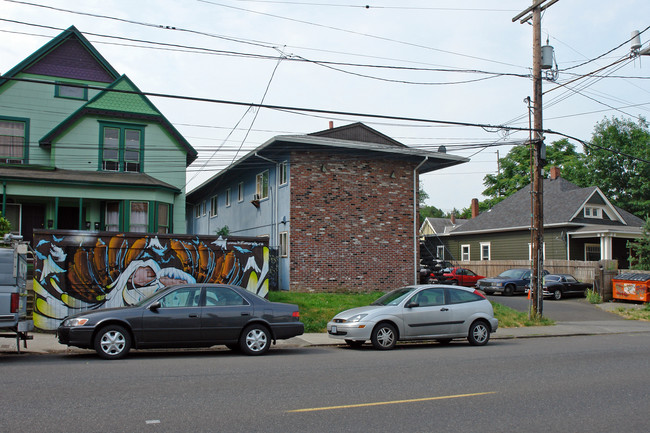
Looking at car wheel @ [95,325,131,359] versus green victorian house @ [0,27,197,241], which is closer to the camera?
car wheel @ [95,325,131,359]

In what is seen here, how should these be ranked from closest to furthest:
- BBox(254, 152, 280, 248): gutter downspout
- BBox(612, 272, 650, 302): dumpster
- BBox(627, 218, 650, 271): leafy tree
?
BBox(254, 152, 280, 248): gutter downspout < BBox(612, 272, 650, 302): dumpster < BBox(627, 218, 650, 271): leafy tree

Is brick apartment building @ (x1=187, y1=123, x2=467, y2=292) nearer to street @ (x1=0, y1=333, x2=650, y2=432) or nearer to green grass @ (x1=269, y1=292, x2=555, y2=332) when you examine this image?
green grass @ (x1=269, y1=292, x2=555, y2=332)

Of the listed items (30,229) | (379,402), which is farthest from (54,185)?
(379,402)

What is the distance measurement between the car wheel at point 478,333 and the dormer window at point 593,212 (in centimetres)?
2515

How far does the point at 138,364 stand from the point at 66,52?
59.4ft

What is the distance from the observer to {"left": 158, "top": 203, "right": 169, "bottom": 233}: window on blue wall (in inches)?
894

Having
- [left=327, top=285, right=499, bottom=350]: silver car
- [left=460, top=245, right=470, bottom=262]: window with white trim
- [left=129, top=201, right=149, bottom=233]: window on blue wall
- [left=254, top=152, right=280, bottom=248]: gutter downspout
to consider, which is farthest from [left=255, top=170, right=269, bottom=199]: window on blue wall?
[left=460, top=245, right=470, bottom=262]: window with white trim

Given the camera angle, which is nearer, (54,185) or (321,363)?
(321,363)

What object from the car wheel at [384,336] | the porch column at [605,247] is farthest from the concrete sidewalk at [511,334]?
→ the porch column at [605,247]

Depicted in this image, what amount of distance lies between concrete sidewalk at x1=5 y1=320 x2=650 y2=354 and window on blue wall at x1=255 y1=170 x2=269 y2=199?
1118cm

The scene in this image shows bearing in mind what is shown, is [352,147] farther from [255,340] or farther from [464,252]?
[464,252]

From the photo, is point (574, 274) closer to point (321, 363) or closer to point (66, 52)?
point (321, 363)

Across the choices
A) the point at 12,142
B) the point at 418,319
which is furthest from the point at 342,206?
the point at 12,142

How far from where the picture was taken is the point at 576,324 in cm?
1970
